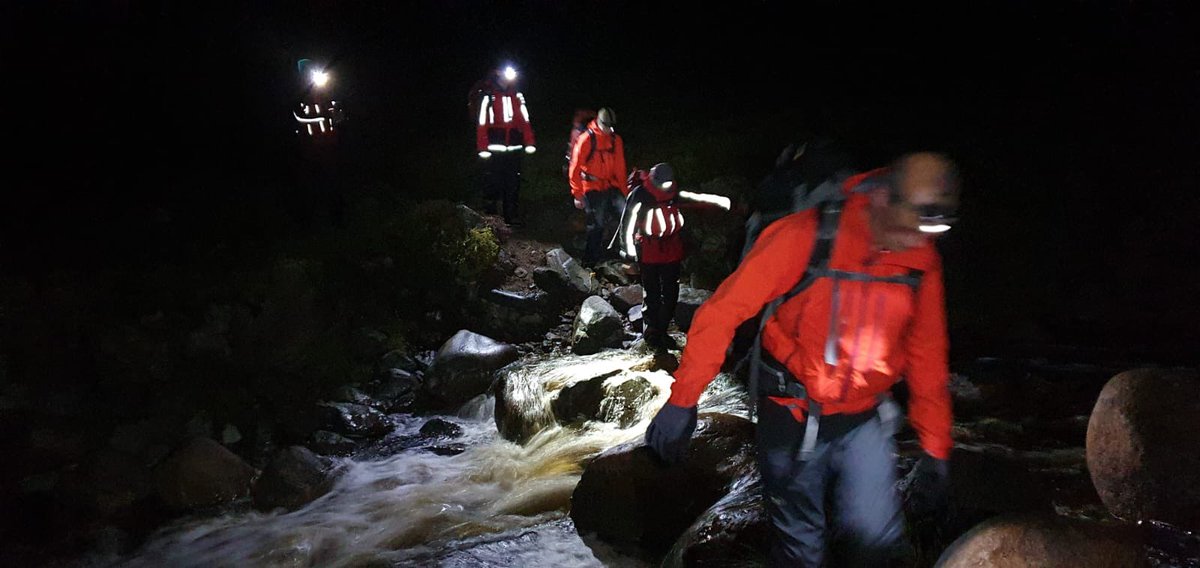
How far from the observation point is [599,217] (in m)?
9.73

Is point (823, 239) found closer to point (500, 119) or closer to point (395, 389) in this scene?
point (395, 389)

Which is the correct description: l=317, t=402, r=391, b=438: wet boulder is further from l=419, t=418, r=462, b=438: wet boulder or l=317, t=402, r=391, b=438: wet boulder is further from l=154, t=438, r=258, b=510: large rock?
l=154, t=438, r=258, b=510: large rock

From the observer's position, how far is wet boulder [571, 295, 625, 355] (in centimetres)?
904

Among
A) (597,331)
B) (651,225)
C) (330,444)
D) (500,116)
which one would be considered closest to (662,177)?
(651,225)

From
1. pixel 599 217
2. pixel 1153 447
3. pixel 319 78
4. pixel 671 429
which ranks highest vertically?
pixel 319 78

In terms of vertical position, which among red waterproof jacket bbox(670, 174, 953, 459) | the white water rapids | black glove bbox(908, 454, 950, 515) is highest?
red waterproof jacket bbox(670, 174, 953, 459)

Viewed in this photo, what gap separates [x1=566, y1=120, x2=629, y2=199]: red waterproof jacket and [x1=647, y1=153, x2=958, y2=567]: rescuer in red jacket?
6295 millimetres

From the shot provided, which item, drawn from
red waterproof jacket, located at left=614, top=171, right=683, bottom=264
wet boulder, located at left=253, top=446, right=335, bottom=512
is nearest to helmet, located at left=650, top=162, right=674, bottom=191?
red waterproof jacket, located at left=614, top=171, right=683, bottom=264

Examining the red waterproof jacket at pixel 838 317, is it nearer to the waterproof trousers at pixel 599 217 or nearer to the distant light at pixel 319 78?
the waterproof trousers at pixel 599 217

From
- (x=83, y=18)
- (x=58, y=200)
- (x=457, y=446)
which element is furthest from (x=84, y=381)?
(x=83, y=18)

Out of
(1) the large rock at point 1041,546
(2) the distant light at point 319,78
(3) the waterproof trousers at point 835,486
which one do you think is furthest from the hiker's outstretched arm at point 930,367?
(2) the distant light at point 319,78

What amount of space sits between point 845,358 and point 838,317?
0.55 feet

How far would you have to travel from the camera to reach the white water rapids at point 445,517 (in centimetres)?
568

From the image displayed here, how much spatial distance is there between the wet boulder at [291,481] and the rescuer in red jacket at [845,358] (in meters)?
5.17
